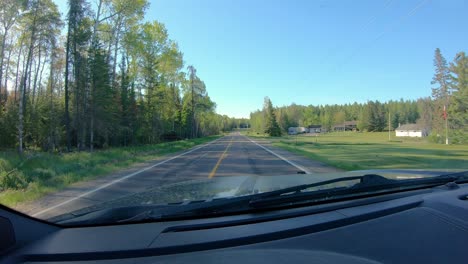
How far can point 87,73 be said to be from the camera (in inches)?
1132

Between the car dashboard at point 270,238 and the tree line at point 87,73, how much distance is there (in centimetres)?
2704

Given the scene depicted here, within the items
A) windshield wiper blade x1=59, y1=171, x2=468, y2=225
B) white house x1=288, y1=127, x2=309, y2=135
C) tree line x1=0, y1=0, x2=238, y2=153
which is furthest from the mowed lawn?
white house x1=288, y1=127, x2=309, y2=135

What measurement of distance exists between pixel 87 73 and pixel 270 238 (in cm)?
3110

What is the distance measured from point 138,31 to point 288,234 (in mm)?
31353

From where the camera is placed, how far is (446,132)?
2148 inches

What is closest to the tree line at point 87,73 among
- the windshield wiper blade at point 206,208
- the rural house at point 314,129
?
the windshield wiper blade at point 206,208

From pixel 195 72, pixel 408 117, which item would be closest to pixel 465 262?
pixel 195 72

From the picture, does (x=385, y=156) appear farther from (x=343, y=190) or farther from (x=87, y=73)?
(x=87, y=73)

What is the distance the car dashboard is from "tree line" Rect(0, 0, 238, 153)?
2704cm

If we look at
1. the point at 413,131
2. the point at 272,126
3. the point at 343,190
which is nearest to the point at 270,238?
the point at 343,190

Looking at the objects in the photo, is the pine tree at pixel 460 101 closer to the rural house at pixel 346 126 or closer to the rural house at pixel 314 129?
the rural house at pixel 314 129

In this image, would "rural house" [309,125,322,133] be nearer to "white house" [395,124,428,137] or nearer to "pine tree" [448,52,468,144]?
"white house" [395,124,428,137]

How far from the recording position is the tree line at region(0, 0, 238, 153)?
2623 centimetres

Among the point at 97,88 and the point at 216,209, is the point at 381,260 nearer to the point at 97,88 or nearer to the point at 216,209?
the point at 216,209
